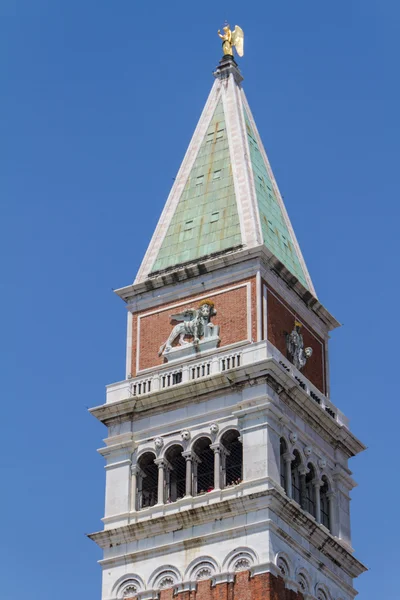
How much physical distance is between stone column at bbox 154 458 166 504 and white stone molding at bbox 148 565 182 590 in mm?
2821

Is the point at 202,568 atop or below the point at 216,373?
below

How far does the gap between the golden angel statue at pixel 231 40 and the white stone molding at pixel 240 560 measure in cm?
2811

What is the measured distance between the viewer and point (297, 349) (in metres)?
76.9

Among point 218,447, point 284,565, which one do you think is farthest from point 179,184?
point 284,565

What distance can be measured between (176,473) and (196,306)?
7.51 meters

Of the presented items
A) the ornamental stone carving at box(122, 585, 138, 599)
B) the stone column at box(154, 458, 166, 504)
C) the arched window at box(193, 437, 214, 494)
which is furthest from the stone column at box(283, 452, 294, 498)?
the ornamental stone carving at box(122, 585, 138, 599)

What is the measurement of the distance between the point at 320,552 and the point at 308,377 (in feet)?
27.2

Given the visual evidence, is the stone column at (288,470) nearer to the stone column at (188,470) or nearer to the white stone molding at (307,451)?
the white stone molding at (307,451)

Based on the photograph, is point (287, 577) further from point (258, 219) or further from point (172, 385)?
point (258, 219)

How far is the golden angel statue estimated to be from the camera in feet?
288

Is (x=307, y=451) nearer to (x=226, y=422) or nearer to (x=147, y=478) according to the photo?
(x=226, y=422)

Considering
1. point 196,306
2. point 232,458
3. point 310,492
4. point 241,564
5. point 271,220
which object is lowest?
point 241,564

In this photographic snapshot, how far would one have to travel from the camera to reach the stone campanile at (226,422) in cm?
7012

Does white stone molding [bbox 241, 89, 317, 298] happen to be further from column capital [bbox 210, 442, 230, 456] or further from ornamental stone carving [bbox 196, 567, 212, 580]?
ornamental stone carving [bbox 196, 567, 212, 580]
